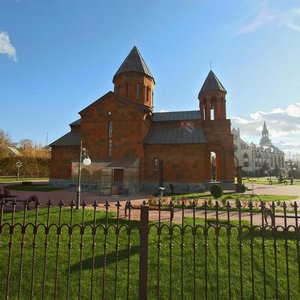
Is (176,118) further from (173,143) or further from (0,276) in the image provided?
(0,276)

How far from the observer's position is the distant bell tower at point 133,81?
89.9 feet

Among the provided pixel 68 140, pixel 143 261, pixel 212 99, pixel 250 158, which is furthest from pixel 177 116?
pixel 250 158

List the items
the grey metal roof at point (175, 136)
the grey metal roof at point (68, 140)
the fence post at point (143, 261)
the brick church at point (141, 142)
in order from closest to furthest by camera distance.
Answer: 1. the fence post at point (143, 261)
2. the brick church at point (141, 142)
3. the grey metal roof at point (175, 136)
4. the grey metal roof at point (68, 140)

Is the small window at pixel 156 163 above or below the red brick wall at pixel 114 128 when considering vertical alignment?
below

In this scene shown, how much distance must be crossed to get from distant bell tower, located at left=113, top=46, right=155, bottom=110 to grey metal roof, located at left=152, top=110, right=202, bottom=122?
180 cm

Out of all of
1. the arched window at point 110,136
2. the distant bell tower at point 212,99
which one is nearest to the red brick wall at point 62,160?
the arched window at point 110,136

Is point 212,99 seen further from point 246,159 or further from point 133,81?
point 246,159

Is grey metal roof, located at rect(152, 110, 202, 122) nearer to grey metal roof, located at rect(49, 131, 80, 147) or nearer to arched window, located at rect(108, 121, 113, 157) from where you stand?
arched window, located at rect(108, 121, 113, 157)

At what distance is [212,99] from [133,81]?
979cm

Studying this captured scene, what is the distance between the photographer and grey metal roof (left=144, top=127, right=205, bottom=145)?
23.5 meters

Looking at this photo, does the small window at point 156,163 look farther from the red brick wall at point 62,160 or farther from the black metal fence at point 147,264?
the black metal fence at point 147,264

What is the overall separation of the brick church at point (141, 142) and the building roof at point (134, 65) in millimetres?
118

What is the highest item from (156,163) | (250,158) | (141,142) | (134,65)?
(134,65)

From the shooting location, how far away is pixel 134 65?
28.1 m
